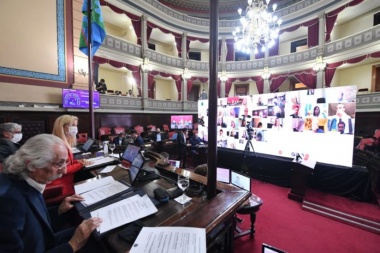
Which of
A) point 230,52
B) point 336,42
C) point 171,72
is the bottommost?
point 171,72

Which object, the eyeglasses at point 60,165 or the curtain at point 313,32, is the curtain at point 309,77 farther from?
the eyeglasses at point 60,165

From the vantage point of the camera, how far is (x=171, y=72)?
11.1m

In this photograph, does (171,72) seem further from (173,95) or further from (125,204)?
(125,204)

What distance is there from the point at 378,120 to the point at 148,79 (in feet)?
36.0

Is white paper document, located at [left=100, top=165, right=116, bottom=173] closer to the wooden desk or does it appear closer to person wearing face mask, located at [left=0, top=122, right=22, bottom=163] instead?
the wooden desk

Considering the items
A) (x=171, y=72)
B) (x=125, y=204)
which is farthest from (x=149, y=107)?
(x=125, y=204)

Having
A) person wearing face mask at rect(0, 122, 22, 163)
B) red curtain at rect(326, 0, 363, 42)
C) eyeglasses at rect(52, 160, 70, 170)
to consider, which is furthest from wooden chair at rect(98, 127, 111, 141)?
red curtain at rect(326, 0, 363, 42)

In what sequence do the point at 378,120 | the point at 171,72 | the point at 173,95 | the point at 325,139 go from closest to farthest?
the point at 325,139 → the point at 378,120 → the point at 171,72 → the point at 173,95

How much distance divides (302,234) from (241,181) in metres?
1.41

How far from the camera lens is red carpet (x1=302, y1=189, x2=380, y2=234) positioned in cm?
299

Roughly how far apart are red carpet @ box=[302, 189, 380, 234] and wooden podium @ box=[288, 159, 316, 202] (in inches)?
6.4

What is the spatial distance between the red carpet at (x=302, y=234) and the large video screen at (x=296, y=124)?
54.4 inches

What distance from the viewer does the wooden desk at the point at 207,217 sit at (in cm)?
97

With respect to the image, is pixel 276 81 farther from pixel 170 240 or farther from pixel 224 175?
pixel 170 240
